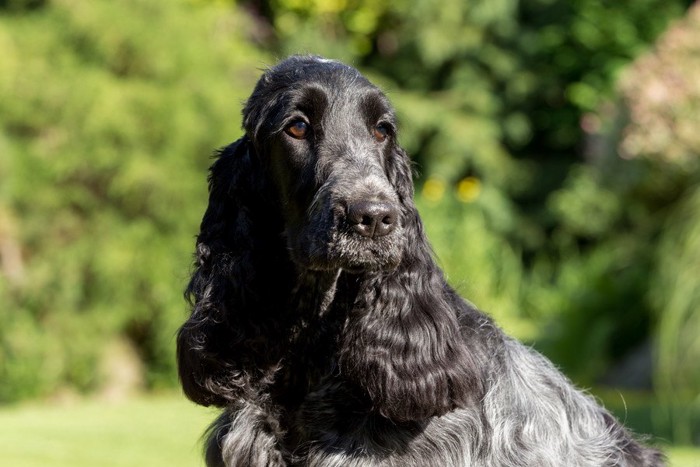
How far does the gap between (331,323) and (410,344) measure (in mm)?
323

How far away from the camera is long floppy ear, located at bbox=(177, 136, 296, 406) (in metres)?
3.84

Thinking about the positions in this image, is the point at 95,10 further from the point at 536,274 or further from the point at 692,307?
the point at 692,307

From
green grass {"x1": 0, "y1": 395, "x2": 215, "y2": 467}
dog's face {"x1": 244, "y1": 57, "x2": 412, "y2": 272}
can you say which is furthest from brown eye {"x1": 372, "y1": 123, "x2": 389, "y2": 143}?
green grass {"x1": 0, "y1": 395, "x2": 215, "y2": 467}

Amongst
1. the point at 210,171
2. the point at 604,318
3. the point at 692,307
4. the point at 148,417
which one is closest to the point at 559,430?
the point at 210,171

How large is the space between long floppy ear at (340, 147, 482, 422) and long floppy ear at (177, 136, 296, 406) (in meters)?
0.32

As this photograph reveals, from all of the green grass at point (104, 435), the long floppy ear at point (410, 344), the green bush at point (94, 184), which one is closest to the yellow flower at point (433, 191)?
the green bush at point (94, 184)

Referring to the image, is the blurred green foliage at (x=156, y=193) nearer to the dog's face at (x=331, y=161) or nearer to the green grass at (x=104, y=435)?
the green grass at (x=104, y=435)

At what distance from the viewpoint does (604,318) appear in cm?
1170

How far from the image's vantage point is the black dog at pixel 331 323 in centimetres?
366

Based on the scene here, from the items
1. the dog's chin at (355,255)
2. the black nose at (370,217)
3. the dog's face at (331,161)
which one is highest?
the dog's face at (331,161)

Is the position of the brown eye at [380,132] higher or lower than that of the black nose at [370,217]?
higher

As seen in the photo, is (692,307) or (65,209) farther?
(65,209)

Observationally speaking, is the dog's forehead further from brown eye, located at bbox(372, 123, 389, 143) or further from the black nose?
the black nose

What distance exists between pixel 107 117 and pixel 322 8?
6.05m
